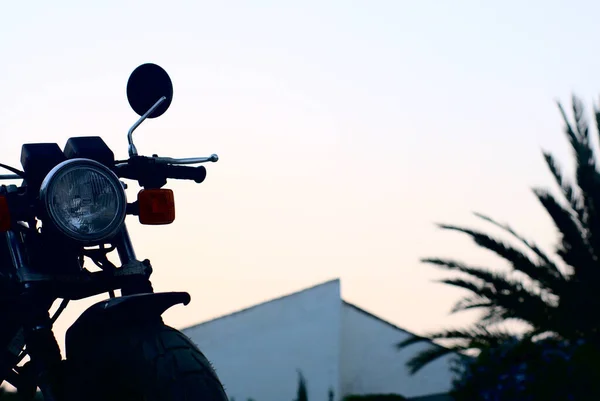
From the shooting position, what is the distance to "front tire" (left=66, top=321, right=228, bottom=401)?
320 cm

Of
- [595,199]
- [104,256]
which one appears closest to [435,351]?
[595,199]

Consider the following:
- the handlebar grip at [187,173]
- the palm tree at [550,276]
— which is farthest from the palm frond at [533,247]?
the handlebar grip at [187,173]

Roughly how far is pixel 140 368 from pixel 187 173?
1.08 meters

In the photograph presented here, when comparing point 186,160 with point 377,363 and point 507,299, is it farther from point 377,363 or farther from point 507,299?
point 377,363

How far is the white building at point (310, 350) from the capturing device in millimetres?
21938

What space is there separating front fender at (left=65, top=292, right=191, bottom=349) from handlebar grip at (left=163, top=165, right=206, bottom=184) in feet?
2.39

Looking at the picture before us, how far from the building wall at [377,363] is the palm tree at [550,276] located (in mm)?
10163

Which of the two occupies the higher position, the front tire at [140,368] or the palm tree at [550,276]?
the palm tree at [550,276]

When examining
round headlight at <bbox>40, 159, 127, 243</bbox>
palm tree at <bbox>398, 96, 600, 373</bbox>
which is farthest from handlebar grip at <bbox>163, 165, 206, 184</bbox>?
palm tree at <bbox>398, 96, 600, 373</bbox>

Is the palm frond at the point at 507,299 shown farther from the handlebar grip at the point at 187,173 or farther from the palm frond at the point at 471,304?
the handlebar grip at the point at 187,173

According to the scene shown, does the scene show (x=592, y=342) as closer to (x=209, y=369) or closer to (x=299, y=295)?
(x=209, y=369)

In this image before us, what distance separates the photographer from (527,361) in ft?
35.4

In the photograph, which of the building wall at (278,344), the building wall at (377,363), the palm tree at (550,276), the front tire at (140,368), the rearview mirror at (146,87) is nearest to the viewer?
the front tire at (140,368)

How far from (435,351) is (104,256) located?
888 centimetres
